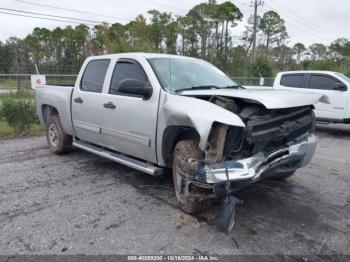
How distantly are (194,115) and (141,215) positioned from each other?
1376 mm

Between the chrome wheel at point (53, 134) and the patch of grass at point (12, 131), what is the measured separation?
2434 mm

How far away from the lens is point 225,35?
142ft

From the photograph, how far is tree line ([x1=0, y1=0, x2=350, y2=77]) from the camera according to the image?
39094 mm

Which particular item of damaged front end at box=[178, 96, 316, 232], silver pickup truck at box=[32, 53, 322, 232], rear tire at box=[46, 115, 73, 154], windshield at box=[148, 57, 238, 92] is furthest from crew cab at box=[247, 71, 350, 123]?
rear tire at box=[46, 115, 73, 154]

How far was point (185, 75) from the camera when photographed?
4.54 m

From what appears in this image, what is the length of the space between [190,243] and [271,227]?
0.96m

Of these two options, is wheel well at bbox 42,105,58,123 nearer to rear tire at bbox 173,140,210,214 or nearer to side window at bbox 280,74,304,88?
rear tire at bbox 173,140,210,214

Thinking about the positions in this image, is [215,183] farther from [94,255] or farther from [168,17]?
[168,17]

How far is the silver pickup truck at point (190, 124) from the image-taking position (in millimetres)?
3235

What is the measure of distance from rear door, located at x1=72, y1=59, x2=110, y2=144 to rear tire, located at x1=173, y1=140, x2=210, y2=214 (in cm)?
173

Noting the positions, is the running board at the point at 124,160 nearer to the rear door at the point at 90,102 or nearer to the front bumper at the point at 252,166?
the rear door at the point at 90,102

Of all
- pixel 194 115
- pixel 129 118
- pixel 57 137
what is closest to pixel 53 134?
pixel 57 137

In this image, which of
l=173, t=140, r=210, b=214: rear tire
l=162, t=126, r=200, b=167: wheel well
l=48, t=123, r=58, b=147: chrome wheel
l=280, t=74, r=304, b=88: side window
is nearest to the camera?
l=173, t=140, r=210, b=214: rear tire

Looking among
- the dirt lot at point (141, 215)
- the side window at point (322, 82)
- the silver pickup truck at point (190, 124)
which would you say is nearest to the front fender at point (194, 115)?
the silver pickup truck at point (190, 124)
